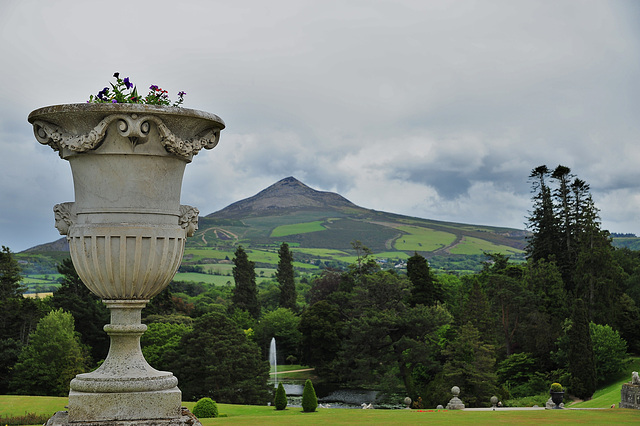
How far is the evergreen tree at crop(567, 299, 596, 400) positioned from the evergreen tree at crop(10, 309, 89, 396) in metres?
28.2

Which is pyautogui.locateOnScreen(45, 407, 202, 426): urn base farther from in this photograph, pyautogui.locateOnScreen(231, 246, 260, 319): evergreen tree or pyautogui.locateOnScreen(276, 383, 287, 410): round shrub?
pyautogui.locateOnScreen(231, 246, 260, 319): evergreen tree

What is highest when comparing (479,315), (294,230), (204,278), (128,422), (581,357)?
(294,230)

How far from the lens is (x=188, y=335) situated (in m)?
34.4

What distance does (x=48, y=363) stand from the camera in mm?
35000

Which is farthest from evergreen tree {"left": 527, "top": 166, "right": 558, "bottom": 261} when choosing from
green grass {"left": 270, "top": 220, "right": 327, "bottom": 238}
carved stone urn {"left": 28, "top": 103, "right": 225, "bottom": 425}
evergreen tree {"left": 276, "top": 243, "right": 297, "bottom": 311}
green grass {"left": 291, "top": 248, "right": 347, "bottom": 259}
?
green grass {"left": 270, "top": 220, "right": 327, "bottom": 238}

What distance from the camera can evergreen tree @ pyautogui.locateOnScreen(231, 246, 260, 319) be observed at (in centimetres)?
5669

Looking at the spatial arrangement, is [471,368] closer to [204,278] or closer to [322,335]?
[322,335]

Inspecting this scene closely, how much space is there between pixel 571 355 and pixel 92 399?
33.2 m

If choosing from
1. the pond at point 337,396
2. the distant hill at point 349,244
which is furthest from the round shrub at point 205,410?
the distant hill at point 349,244

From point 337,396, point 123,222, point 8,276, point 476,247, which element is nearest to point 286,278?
point 337,396

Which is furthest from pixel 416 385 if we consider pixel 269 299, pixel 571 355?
pixel 269 299

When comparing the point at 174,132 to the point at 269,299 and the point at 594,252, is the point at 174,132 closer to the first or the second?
the point at 594,252

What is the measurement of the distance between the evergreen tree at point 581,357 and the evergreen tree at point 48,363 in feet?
92.4

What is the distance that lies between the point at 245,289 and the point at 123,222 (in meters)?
53.0
